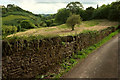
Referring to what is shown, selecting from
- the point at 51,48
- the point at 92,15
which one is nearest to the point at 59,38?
the point at 51,48

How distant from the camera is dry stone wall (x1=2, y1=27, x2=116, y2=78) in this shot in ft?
13.2

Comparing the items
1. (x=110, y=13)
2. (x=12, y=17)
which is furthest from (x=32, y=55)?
(x=110, y=13)

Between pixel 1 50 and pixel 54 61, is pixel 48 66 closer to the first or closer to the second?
pixel 54 61

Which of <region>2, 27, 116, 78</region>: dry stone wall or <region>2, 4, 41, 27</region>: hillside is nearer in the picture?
<region>2, 27, 116, 78</region>: dry stone wall

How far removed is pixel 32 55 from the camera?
4.85m

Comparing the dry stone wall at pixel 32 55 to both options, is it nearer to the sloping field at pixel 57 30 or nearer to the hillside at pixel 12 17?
the sloping field at pixel 57 30

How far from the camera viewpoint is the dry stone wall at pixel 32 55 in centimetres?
403

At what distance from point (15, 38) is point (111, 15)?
39.1 m

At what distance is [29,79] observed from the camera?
482 centimetres

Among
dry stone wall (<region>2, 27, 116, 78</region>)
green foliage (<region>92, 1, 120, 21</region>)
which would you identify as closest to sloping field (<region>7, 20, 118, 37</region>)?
dry stone wall (<region>2, 27, 116, 78</region>)

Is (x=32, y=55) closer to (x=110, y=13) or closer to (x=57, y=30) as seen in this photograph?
(x=57, y=30)

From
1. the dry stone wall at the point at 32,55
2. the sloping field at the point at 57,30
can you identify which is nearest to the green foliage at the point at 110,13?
the sloping field at the point at 57,30

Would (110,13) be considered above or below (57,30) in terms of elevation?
above

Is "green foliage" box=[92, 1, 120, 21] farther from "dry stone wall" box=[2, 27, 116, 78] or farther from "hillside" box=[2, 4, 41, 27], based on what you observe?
"dry stone wall" box=[2, 27, 116, 78]
